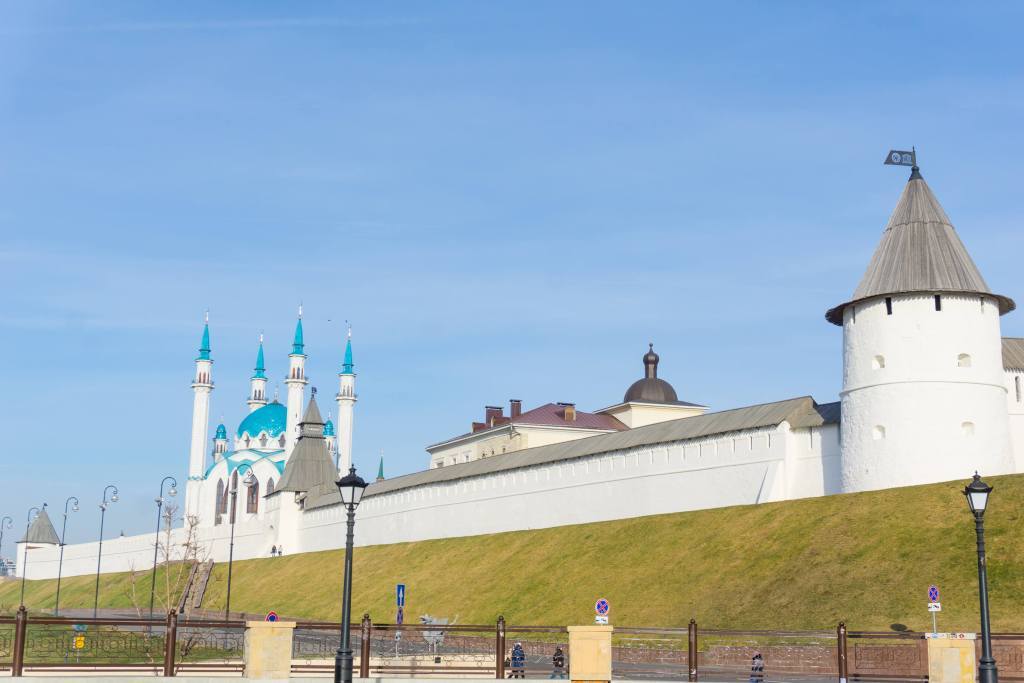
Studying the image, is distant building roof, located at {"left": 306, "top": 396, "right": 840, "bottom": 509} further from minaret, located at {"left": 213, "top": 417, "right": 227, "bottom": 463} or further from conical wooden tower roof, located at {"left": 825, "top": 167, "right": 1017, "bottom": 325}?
minaret, located at {"left": 213, "top": 417, "right": 227, "bottom": 463}

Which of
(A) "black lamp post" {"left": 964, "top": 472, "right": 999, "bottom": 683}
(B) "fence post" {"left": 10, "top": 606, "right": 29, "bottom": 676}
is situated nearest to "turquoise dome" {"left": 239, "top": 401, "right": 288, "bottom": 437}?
(B) "fence post" {"left": 10, "top": 606, "right": 29, "bottom": 676}

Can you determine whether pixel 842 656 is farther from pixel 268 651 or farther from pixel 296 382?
pixel 296 382

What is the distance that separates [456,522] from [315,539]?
756 inches

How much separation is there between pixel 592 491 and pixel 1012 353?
19.3 m

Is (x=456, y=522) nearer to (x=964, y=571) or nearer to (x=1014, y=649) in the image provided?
(x=964, y=571)

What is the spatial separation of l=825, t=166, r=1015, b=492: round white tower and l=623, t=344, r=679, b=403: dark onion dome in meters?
45.0

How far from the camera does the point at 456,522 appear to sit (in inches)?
2616

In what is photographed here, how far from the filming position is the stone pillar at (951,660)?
2278cm

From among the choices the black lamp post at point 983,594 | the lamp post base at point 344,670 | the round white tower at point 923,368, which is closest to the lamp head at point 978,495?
the black lamp post at point 983,594

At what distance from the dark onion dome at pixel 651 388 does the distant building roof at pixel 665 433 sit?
24112 mm

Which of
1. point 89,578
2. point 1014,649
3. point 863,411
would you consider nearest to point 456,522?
point 863,411

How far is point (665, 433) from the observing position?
177 feet

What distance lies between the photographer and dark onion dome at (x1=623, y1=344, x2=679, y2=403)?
3595 inches

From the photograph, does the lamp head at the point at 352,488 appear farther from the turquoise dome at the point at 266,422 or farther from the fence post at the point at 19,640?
the turquoise dome at the point at 266,422
